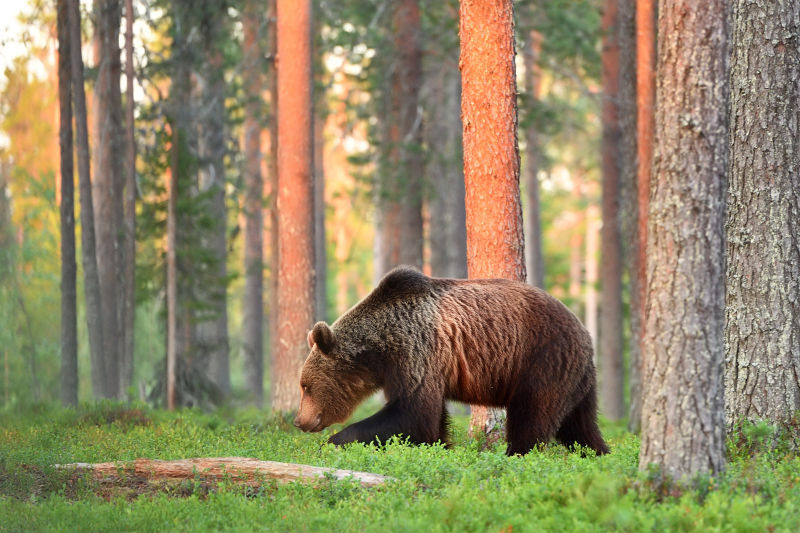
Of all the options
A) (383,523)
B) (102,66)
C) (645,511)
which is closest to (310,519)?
(383,523)

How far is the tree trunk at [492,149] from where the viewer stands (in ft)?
34.9

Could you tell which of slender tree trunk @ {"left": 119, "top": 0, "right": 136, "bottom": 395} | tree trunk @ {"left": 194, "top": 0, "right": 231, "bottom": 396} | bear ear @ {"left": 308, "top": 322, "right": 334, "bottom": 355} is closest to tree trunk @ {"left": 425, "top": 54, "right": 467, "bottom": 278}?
tree trunk @ {"left": 194, "top": 0, "right": 231, "bottom": 396}

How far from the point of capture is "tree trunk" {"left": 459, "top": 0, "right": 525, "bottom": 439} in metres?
10.6

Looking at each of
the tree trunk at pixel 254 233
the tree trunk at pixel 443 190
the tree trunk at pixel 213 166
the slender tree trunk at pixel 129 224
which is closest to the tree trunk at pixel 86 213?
the slender tree trunk at pixel 129 224

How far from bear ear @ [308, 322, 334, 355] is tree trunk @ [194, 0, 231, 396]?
1108cm

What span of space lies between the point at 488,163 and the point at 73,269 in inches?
390

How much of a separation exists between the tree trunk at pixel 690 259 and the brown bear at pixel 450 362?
242cm

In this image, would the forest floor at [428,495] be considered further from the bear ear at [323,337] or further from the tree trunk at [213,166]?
the tree trunk at [213,166]

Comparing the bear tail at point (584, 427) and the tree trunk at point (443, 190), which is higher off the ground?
the tree trunk at point (443, 190)

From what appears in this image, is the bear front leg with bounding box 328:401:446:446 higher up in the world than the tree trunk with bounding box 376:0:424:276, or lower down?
lower down

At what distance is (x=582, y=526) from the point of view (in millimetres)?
5695

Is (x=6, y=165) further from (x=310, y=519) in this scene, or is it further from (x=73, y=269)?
(x=310, y=519)

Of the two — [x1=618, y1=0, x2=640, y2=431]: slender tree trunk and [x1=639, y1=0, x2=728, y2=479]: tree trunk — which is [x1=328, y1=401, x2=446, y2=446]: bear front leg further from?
[x1=618, y1=0, x2=640, y2=431]: slender tree trunk

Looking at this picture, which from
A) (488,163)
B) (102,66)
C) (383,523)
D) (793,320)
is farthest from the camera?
(102,66)
